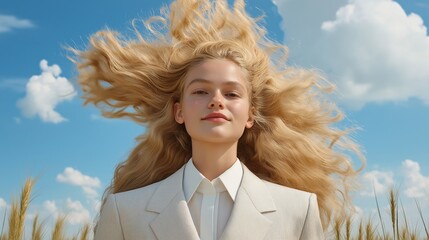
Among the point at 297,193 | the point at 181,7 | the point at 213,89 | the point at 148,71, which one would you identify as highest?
the point at 181,7

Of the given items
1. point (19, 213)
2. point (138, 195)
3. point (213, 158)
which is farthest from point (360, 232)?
point (19, 213)

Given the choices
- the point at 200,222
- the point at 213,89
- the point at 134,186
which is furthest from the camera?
the point at 134,186

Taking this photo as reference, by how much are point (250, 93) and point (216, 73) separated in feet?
1.15

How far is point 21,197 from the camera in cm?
420

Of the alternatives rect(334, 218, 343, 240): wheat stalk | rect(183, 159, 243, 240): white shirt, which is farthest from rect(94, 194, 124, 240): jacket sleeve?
rect(334, 218, 343, 240): wheat stalk

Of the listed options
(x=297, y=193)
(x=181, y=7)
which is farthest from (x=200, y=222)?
(x=181, y=7)

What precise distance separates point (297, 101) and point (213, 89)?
0.96m

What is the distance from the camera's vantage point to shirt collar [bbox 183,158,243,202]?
3.53 meters

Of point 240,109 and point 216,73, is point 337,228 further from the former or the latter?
point 216,73

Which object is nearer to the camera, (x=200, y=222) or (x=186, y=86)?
(x=200, y=222)

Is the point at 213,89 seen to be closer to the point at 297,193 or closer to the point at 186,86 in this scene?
the point at 186,86

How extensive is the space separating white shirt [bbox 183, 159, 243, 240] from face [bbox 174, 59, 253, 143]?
9.1 inches

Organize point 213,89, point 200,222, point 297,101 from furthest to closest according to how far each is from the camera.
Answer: point 297,101 → point 213,89 → point 200,222

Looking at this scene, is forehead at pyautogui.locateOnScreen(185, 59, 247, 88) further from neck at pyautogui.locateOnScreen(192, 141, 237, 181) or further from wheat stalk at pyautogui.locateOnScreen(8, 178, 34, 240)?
wheat stalk at pyautogui.locateOnScreen(8, 178, 34, 240)
